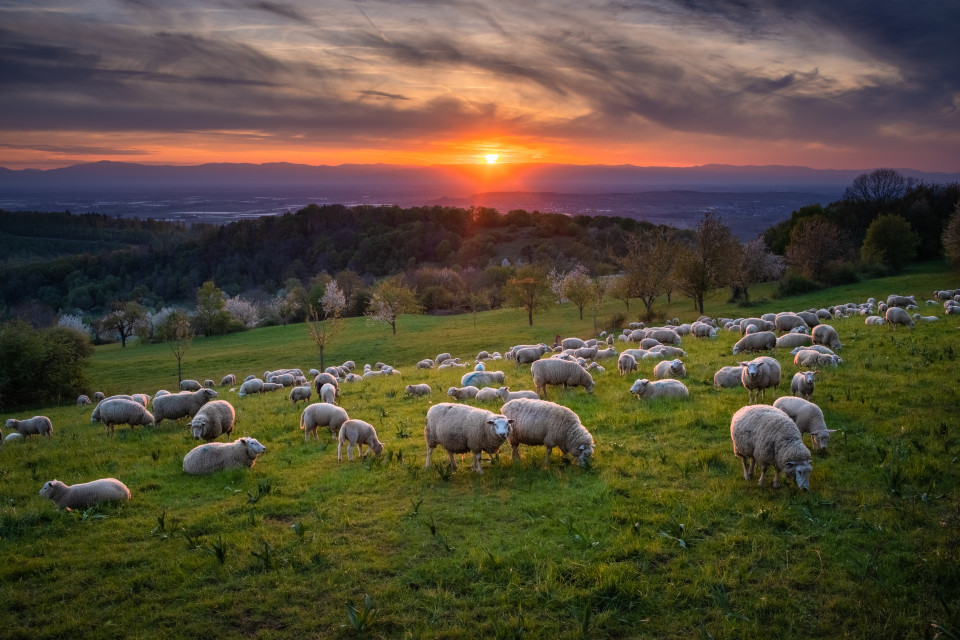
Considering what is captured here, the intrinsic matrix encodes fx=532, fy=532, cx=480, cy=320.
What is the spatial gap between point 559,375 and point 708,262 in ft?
115

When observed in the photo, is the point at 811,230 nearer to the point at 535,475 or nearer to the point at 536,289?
the point at 536,289

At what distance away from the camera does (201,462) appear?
11469 millimetres

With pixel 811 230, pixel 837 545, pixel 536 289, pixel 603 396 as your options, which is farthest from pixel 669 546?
pixel 811 230

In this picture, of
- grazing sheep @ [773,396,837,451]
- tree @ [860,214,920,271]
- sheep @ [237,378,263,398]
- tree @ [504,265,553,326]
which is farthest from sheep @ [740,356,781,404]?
tree @ [860,214,920,271]

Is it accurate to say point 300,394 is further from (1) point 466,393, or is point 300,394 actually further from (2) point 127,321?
(2) point 127,321

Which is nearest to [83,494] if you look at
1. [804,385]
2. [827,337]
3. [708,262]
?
[804,385]

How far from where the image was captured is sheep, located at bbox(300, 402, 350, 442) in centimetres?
1379

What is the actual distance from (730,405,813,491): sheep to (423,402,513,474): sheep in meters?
4.23

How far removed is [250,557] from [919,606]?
8418mm

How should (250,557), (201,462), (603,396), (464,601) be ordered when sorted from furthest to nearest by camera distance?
1. (603,396)
2. (201,462)
3. (250,557)
4. (464,601)

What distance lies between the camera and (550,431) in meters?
10.8

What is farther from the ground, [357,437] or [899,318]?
[899,318]

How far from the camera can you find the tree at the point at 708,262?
4609 centimetres

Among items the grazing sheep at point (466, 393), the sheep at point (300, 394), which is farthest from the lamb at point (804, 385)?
the sheep at point (300, 394)
